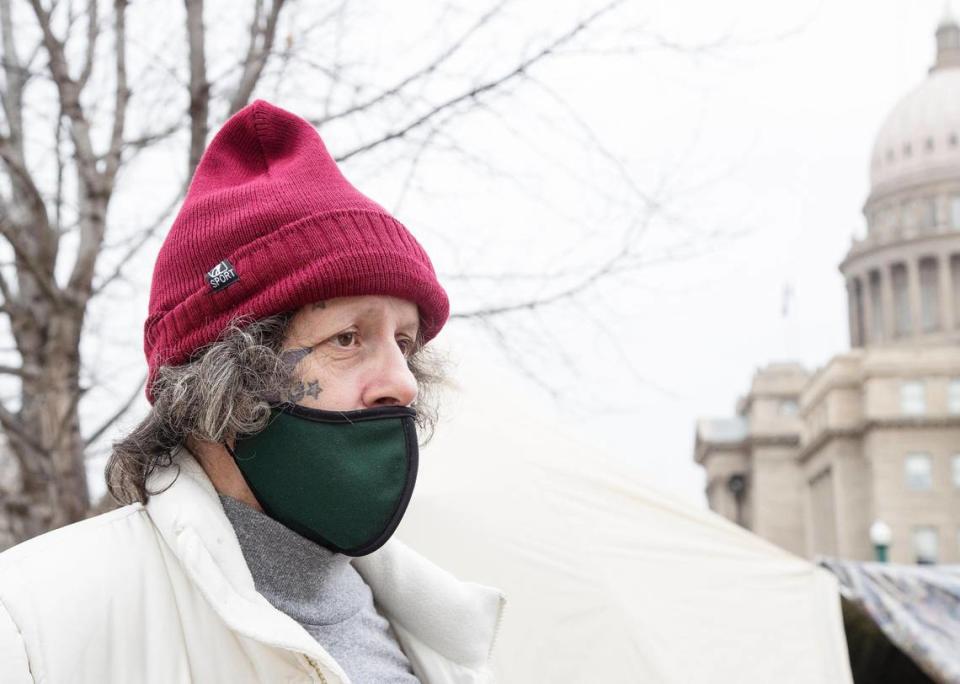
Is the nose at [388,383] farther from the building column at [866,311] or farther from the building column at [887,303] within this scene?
the building column at [866,311]

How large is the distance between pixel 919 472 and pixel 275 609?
58.8 meters

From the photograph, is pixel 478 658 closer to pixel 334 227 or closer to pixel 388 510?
pixel 388 510

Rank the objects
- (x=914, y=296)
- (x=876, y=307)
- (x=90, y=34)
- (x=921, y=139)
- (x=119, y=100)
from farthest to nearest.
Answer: (x=921, y=139) < (x=876, y=307) < (x=914, y=296) < (x=90, y=34) < (x=119, y=100)

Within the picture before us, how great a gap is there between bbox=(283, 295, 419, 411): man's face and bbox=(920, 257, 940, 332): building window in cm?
7911

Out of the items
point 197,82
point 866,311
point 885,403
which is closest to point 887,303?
point 866,311

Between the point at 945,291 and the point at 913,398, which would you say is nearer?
the point at 913,398

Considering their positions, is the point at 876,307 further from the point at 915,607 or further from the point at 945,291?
the point at 915,607

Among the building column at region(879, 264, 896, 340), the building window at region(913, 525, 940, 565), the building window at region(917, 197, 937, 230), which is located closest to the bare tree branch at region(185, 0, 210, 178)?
the building window at region(913, 525, 940, 565)

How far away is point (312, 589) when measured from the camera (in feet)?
6.96

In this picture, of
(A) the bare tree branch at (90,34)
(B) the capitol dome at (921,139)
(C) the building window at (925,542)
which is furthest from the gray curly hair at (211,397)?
(B) the capitol dome at (921,139)

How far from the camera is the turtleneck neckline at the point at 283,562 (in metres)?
2.06

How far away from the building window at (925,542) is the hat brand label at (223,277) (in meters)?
56.9

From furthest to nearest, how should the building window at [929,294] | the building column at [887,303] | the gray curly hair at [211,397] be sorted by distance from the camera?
the building column at [887,303]
the building window at [929,294]
the gray curly hair at [211,397]

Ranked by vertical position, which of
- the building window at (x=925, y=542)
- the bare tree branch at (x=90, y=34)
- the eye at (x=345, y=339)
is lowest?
the eye at (x=345, y=339)
